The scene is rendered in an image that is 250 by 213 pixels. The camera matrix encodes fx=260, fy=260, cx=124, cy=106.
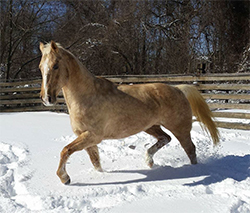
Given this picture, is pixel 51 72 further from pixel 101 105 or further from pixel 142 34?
pixel 142 34

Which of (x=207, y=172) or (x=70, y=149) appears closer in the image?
(x=70, y=149)

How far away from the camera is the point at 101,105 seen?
2908 mm

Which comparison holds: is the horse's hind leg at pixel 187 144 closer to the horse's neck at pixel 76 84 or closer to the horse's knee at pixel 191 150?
the horse's knee at pixel 191 150

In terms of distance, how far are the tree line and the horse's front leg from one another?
9321mm

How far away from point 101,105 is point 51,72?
2.21 feet

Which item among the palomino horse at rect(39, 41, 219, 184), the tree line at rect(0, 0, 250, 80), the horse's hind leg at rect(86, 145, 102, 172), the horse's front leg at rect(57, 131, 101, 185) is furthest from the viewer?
the tree line at rect(0, 0, 250, 80)

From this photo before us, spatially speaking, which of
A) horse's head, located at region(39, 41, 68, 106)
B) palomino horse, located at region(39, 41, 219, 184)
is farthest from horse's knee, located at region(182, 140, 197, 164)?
horse's head, located at region(39, 41, 68, 106)

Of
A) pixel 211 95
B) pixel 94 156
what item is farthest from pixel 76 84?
pixel 211 95

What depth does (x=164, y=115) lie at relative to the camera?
335 centimetres

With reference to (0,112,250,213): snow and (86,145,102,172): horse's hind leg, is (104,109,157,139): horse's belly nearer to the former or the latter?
(86,145,102,172): horse's hind leg

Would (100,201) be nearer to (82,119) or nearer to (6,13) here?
(82,119)

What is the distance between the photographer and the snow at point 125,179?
2211 mm

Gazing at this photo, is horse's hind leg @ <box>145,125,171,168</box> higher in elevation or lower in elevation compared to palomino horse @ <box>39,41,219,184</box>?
lower

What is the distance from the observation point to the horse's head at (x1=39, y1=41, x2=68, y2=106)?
2.48m
